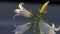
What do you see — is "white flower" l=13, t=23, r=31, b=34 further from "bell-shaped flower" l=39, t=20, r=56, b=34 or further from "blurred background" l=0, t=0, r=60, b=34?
"blurred background" l=0, t=0, r=60, b=34

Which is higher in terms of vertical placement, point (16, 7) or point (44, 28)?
point (16, 7)

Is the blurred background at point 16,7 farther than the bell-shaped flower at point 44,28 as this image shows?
Yes

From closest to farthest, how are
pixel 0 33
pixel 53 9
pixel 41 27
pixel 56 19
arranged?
1. pixel 41 27
2. pixel 0 33
3. pixel 56 19
4. pixel 53 9

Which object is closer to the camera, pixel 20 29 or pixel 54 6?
pixel 20 29

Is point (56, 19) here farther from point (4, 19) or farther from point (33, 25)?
point (33, 25)

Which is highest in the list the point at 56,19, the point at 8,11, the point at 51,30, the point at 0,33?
the point at 8,11

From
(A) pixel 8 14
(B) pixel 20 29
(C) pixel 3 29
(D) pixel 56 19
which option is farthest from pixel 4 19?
(B) pixel 20 29

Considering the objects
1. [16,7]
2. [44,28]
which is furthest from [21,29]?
[16,7]

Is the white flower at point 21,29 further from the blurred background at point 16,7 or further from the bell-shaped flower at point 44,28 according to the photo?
the blurred background at point 16,7

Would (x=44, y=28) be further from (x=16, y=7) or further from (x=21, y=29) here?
(x=16, y=7)

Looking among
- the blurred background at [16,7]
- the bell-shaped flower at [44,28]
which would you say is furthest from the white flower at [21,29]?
the blurred background at [16,7]

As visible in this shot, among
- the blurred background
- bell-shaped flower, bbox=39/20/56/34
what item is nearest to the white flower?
bell-shaped flower, bbox=39/20/56/34
